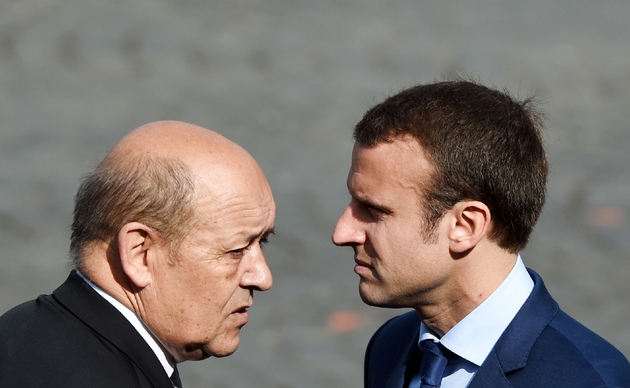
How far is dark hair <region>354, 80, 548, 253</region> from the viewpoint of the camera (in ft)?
10.3

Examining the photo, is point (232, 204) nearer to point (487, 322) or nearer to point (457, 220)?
point (457, 220)

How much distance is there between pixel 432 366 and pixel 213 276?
803mm

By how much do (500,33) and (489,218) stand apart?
5109mm

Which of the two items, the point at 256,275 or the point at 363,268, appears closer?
the point at 256,275

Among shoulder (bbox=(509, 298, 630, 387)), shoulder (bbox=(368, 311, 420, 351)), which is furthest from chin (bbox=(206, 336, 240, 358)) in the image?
shoulder (bbox=(509, 298, 630, 387))

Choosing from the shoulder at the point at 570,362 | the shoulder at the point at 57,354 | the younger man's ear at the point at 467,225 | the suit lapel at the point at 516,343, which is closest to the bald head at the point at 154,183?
the shoulder at the point at 57,354

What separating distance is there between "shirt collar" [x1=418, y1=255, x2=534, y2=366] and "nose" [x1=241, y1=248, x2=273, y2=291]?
0.63 m

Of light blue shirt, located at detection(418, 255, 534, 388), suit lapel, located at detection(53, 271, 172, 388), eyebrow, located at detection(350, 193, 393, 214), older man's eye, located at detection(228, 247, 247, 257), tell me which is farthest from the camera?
eyebrow, located at detection(350, 193, 393, 214)

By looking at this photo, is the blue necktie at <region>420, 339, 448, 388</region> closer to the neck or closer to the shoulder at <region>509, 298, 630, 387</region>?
the neck

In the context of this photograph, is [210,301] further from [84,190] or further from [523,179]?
[523,179]

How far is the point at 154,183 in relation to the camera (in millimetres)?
2809

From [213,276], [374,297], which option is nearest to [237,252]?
[213,276]

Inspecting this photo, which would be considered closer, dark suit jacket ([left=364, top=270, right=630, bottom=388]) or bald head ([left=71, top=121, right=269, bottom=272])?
bald head ([left=71, top=121, right=269, bottom=272])

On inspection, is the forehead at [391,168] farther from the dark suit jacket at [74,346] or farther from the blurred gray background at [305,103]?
the blurred gray background at [305,103]
